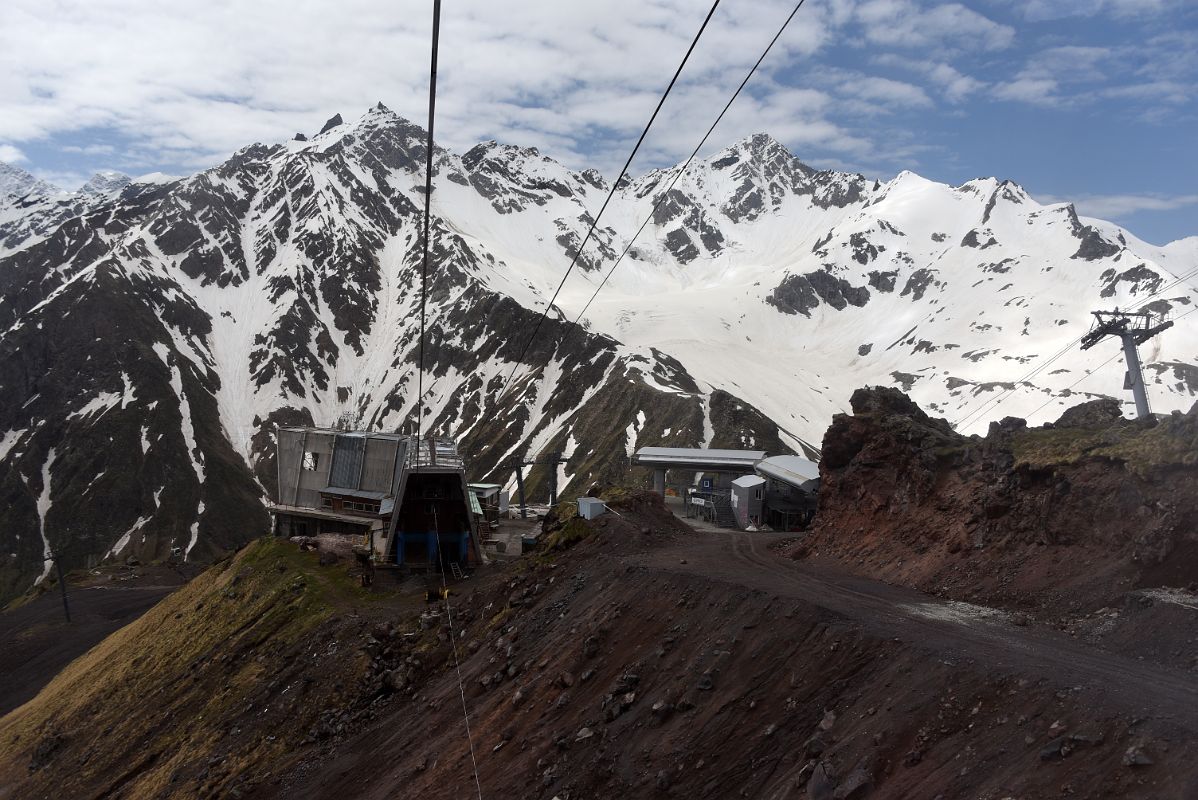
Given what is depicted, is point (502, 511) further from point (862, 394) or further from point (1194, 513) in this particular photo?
point (1194, 513)

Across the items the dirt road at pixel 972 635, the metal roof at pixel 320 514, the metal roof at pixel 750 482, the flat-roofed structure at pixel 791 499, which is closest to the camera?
the dirt road at pixel 972 635

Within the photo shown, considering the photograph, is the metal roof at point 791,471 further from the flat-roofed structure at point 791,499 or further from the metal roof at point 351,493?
the metal roof at point 351,493

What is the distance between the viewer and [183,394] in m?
194

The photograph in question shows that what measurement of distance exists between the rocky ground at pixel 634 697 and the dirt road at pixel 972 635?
0.08 meters

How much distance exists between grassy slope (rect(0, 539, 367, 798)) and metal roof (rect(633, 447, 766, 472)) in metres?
26.7

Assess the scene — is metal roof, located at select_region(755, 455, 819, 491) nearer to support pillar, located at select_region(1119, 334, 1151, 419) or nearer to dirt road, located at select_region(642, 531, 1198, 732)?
support pillar, located at select_region(1119, 334, 1151, 419)

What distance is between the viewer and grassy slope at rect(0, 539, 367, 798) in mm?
27656

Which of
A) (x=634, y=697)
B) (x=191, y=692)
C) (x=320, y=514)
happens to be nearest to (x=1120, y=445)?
(x=634, y=697)

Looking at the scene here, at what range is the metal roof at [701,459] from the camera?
58.9m

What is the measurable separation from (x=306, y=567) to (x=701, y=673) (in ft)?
108

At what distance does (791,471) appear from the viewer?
51812mm

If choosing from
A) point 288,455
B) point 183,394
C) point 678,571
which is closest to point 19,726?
point 288,455

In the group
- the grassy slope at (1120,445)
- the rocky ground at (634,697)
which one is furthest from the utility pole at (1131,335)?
the rocky ground at (634,697)

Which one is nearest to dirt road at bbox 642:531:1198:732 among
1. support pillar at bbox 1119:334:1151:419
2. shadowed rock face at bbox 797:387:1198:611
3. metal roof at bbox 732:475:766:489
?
shadowed rock face at bbox 797:387:1198:611
